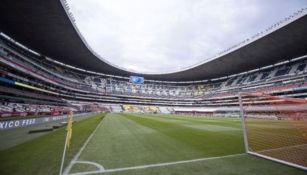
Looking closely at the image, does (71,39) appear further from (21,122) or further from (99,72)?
(99,72)

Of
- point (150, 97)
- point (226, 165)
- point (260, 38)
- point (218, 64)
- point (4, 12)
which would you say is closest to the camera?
point (226, 165)

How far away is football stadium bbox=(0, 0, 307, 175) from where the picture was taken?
5.07m

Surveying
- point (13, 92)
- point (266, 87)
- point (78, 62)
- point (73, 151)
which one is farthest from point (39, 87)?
point (266, 87)

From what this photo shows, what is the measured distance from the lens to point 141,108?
276 ft

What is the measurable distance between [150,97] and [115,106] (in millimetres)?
18587

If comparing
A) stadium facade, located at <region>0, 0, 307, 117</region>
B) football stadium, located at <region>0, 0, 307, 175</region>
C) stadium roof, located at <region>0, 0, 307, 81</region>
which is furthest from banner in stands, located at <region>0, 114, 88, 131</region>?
stadium roof, located at <region>0, 0, 307, 81</region>

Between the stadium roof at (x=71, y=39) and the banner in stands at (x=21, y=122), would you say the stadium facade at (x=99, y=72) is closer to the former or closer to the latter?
the stadium roof at (x=71, y=39)

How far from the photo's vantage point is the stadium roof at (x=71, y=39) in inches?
1126

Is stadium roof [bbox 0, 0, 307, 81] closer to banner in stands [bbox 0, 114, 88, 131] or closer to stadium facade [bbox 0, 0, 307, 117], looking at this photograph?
stadium facade [bbox 0, 0, 307, 117]

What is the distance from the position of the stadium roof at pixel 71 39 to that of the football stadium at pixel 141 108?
0.22m

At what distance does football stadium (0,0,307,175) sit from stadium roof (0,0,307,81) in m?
0.22

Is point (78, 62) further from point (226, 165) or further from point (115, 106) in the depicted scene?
point (226, 165)

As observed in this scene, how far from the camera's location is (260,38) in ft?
130

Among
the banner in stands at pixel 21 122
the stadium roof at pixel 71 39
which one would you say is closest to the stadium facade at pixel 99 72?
the stadium roof at pixel 71 39
